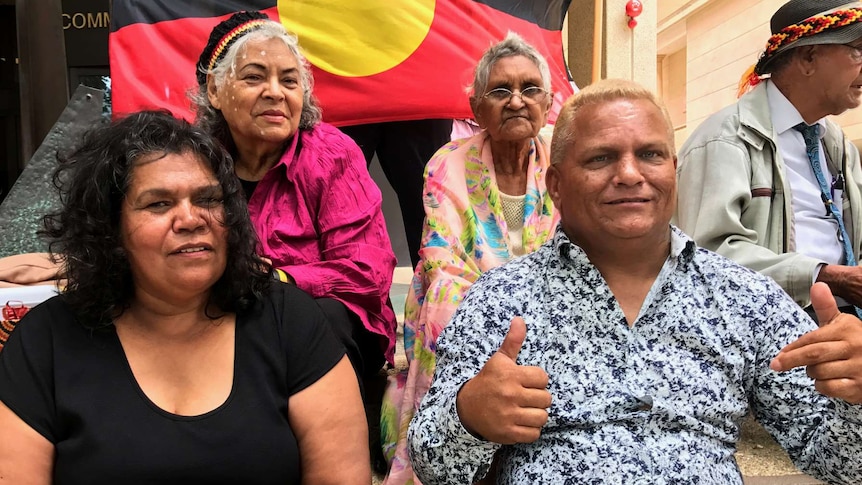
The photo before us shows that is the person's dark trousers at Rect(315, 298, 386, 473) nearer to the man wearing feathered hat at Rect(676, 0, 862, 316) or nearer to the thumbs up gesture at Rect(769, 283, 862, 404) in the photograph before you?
the thumbs up gesture at Rect(769, 283, 862, 404)

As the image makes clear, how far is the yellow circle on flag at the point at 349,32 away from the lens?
364 cm

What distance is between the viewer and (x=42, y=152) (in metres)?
3.30

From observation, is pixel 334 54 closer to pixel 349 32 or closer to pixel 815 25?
pixel 349 32

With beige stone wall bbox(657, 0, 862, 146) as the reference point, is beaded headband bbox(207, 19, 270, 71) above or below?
below

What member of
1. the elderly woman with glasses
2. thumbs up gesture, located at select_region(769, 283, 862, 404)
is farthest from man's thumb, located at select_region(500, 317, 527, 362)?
the elderly woman with glasses

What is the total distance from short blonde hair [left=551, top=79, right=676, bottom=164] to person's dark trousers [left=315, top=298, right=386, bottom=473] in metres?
0.84

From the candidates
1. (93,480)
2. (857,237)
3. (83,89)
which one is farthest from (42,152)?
(857,237)

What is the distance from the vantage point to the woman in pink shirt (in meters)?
2.26

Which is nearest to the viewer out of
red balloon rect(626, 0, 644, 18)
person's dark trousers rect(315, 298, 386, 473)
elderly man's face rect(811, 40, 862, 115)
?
person's dark trousers rect(315, 298, 386, 473)

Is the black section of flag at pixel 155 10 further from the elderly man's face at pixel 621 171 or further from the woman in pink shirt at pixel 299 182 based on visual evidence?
the elderly man's face at pixel 621 171

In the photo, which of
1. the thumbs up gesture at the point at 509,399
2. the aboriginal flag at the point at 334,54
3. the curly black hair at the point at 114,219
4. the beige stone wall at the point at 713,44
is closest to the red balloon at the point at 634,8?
the aboriginal flag at the point at 334,54

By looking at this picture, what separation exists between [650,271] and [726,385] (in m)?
0.29

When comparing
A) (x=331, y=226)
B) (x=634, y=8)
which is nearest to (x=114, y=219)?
(x=331, y=226)

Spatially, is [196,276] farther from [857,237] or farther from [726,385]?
[857,237]
